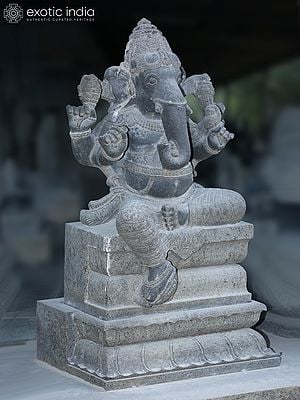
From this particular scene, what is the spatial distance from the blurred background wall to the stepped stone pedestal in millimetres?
2123

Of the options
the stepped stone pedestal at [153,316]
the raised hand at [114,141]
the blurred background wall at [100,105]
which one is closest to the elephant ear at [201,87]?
the raised hand at [114,141]

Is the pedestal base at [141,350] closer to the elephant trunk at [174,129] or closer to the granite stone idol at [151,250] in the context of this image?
the granite stone idol at [151,250]

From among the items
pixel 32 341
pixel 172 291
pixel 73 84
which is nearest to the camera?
pixel 172 291

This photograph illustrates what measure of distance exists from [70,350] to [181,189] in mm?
754

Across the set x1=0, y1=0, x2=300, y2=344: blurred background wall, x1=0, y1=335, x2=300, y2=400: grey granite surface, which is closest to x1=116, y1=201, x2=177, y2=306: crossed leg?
x1=0, y1=335, x2=300, y2=400: grey granite surface

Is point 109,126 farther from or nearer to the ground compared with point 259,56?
nearer to the ground

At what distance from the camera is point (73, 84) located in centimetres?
743

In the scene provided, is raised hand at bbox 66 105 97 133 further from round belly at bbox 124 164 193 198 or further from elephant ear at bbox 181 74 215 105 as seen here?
elephant ear at bbox 181 74 215 105

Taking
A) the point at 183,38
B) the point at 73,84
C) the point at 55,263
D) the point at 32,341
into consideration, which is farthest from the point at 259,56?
the point at 32,341

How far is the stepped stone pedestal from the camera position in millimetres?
4668

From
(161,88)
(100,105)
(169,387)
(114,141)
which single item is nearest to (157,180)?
(114,141)

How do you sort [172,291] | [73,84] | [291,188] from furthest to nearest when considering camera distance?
[291,188], [73,84], [172,291]

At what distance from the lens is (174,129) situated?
15.6ft

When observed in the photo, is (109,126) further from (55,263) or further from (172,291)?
(55,263)
